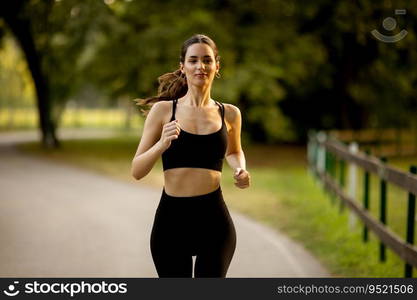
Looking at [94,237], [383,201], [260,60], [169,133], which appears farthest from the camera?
[260,60]

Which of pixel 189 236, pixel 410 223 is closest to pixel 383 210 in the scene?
pixel 410 223

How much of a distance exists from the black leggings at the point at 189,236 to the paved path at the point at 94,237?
2947mm

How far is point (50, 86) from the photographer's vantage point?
26.5m

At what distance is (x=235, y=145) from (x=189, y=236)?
611 millimetres

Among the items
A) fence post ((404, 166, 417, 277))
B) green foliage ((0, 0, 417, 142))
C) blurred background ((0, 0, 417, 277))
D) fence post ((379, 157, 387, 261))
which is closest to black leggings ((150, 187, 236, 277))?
fence post ((404, 166, 417, 277))

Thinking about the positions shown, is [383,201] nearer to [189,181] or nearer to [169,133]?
[189,181]

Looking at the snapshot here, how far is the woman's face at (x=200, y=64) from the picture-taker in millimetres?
3219

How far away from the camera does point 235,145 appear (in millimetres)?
3574

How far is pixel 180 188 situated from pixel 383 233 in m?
3.95

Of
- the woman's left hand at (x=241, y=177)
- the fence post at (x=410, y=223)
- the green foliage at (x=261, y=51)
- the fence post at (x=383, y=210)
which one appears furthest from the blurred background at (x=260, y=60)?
the woman's left hand at (x=241, y=177)

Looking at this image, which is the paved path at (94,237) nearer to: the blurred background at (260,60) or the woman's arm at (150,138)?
the woman's arm at (150,138)

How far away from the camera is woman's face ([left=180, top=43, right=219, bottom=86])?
3219 mm

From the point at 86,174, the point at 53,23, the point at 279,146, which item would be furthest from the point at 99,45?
the point at 279,146

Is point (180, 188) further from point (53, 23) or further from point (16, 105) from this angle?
point (16, 105)
